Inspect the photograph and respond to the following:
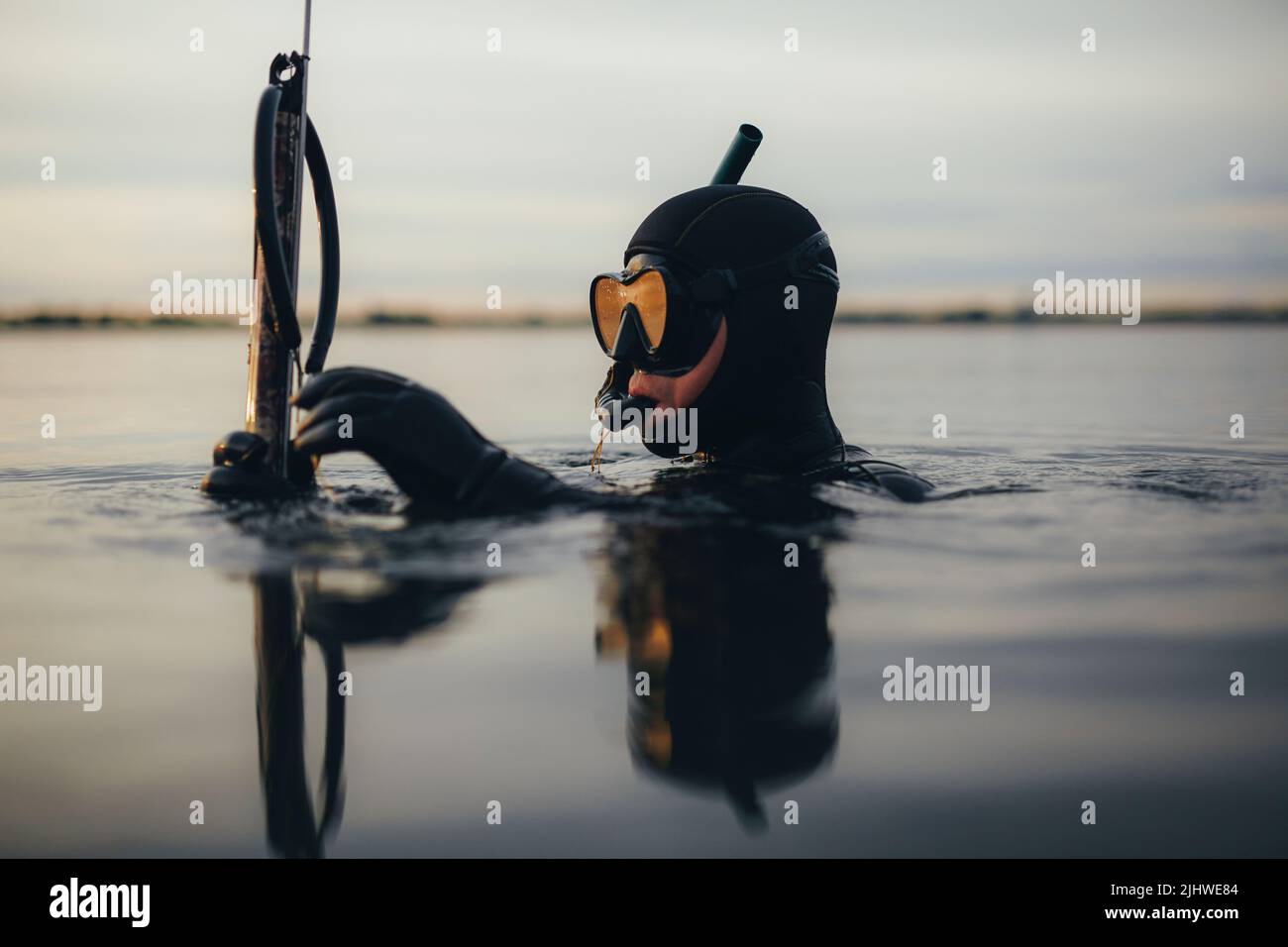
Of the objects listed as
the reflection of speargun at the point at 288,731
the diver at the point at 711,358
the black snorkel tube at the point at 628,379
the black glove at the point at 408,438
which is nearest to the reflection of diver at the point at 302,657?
the reflection of speargun at the point at 288,731

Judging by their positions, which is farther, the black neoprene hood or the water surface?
the black neoprene hood

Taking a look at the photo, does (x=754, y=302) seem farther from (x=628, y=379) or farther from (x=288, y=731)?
(x=288, y=731)

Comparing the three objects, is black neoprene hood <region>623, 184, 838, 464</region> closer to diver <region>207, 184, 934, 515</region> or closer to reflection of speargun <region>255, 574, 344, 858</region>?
diver <region>207, 184, 934, 515</region>

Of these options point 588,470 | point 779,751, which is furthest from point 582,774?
point 588,470

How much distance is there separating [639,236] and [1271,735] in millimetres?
2882

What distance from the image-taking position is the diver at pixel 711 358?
430 cm

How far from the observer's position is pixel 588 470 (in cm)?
627

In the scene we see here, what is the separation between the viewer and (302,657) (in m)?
3.04

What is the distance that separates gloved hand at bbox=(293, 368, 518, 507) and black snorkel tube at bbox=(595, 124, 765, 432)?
71cm

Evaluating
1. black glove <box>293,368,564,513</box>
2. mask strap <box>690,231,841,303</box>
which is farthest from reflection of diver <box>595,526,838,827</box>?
mask strap <box>690,231,841,303</box>

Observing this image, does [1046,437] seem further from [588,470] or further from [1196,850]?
[1196,850]

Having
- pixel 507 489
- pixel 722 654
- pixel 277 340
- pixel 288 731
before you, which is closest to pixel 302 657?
pixel 288 731

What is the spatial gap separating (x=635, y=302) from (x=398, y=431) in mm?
1118

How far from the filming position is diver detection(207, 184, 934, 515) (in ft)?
14.1
